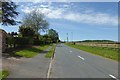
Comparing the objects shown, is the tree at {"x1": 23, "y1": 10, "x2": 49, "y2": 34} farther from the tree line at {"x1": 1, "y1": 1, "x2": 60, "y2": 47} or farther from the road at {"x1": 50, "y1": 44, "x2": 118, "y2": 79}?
the road at {"x1": 50, "y1": 44, "x2": 118, "y2": 79}

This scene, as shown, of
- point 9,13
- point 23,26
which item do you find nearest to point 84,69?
point 9,13

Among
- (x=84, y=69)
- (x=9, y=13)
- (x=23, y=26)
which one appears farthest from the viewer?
(x=23, y=26)

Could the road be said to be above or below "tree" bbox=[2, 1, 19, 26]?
below

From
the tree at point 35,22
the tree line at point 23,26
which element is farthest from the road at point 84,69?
the tree at point 35,22

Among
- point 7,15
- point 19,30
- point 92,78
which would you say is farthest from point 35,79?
point 19,30

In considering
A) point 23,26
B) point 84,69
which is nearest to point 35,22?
point 23,26

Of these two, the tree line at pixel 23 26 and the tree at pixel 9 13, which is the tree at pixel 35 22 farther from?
the tree at pixel 9 13

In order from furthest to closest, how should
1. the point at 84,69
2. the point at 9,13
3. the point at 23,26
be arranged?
1. the point at 23,26
2. the point at 9,13
3. the point at 84,69

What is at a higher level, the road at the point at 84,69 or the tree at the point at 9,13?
the tree at the point at 9,13

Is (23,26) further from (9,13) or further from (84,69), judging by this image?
(84,69)

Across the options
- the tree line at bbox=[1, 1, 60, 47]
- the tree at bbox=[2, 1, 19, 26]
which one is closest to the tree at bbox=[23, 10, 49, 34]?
the tree line at bbox=[1, 1, 60, 47]

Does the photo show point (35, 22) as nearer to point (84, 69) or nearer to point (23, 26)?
point (23, 26)

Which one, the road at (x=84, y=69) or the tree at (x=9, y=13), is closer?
the road at (x=84, y=69)

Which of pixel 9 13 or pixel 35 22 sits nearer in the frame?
pixel 9 13
